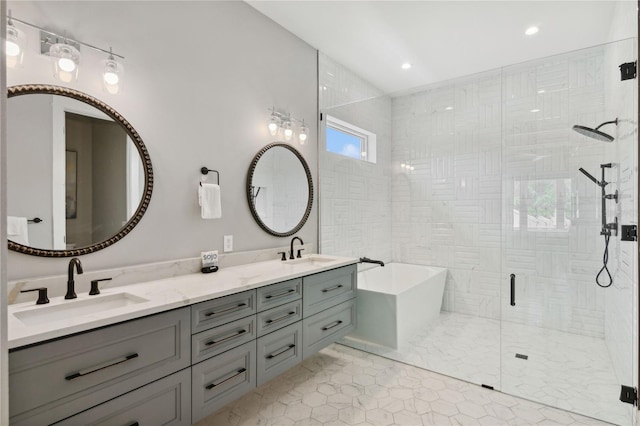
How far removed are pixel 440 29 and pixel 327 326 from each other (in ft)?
8.91

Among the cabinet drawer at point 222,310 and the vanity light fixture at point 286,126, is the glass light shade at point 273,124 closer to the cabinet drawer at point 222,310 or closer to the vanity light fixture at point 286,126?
the vanity light fixture at point 286,126

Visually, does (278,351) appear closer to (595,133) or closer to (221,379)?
(221,379)

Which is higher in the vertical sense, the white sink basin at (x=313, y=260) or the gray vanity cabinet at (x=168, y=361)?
the white sink basin at (x=313, y=260)

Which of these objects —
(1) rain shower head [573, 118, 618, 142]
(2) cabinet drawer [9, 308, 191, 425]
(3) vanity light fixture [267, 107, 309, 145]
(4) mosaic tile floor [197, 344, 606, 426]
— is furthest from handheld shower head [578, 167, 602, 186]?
(2) cabinet drawer [9, 308, 191, 425]

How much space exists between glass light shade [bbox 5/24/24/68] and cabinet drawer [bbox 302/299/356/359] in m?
2.05

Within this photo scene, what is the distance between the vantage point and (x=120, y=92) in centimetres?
176

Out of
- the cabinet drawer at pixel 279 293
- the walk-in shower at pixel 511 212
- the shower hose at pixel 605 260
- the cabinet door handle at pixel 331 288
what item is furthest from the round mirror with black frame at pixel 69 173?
the shower hose at pixel 605 260

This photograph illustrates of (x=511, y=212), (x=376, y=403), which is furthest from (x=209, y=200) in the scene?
(x=511, y=212)

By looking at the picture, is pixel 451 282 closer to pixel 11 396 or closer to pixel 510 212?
pixel 510 212

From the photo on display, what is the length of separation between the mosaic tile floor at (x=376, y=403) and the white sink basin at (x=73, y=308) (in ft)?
3.05

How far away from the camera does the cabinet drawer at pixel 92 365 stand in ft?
3.41

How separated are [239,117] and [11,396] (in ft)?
6.50

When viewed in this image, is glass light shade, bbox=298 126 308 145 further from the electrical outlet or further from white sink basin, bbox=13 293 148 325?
white sink basin, bbox=13 293 148 325

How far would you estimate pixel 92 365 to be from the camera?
119 cm
